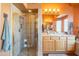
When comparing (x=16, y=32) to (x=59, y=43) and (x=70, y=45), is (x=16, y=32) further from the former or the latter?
(x=70, y=45)

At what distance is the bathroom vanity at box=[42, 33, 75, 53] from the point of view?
6.20m

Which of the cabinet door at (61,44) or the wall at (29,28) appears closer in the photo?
the wall at (29,28)

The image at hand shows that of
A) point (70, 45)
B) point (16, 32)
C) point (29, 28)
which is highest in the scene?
point (29, 28)

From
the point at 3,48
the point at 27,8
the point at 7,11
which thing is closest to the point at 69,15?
the point at 27,8

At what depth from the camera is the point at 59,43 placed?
20.4ft

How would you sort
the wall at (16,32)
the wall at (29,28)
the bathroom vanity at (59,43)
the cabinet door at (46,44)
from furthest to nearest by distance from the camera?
1. the bathroom vanity at (59,43)
2. the cabinet door at (46,44)
3. the wall at (29,28)
4. the wall at (16,32)

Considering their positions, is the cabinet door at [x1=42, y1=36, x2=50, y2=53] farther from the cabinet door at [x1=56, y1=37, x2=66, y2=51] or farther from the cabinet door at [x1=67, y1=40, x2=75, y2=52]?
the cabinet door at [x1=67, y1=40, x2=75, y2=52]

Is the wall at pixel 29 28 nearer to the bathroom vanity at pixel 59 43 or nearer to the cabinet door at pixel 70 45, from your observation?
the bathroom vanity at pixel 59 43

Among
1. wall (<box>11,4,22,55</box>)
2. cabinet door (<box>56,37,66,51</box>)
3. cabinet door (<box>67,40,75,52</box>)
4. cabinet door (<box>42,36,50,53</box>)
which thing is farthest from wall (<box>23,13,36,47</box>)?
cabinet door (<box>67,40,75,52</box>)

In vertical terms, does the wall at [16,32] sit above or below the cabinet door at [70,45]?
above

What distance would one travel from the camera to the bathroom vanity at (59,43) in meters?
6.20

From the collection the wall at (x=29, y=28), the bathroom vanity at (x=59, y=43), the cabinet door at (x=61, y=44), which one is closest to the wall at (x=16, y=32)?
the wall at (x=29, y=28)

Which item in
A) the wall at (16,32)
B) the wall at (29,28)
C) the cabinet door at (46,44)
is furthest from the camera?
the cabinet door at (46,44)

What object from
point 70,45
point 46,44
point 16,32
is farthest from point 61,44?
point 16,32
